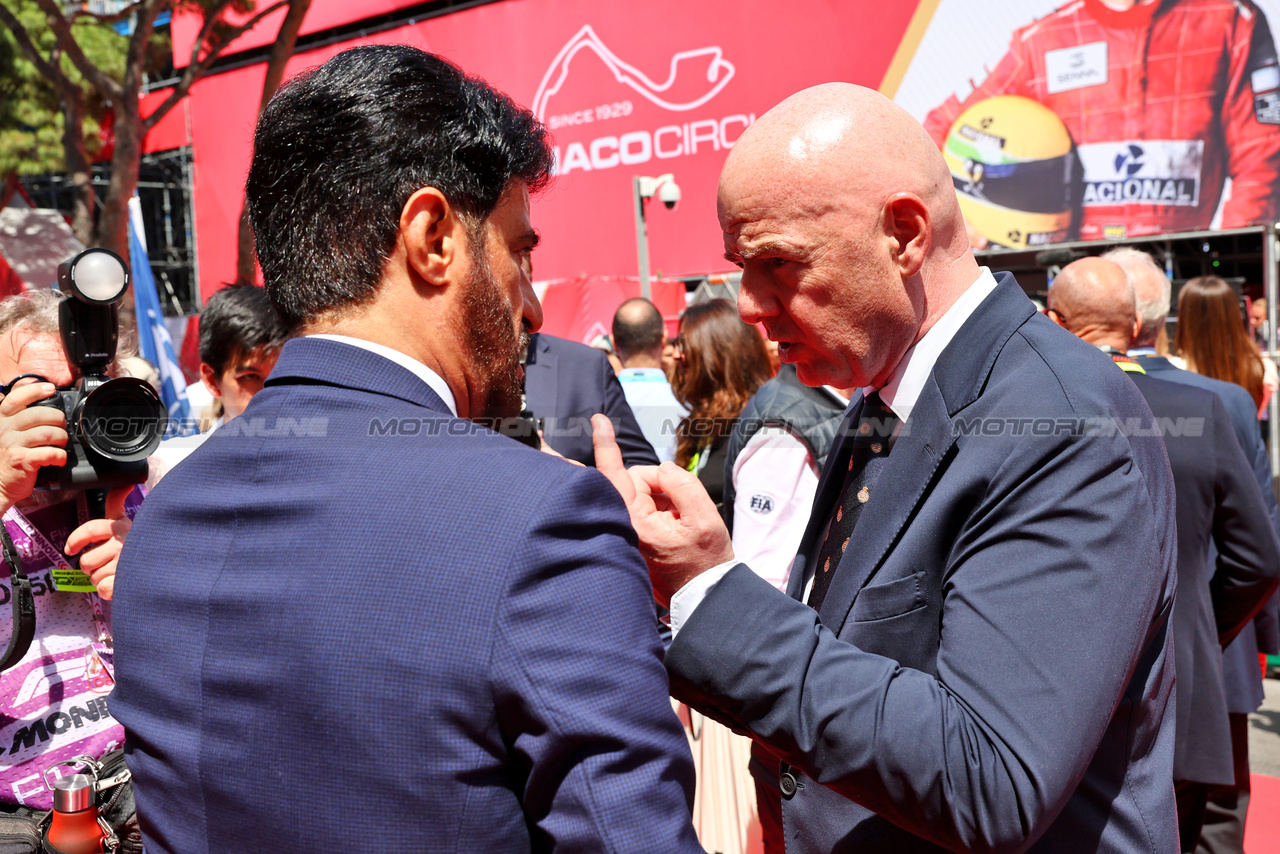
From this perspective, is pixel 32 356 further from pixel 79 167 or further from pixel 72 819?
pixel 79 167

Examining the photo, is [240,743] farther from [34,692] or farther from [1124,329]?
[1124,329]

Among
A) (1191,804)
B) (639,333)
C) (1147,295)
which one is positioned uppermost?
(1147,295)

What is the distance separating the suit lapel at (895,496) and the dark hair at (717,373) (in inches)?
108

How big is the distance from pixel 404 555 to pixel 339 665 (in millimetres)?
129

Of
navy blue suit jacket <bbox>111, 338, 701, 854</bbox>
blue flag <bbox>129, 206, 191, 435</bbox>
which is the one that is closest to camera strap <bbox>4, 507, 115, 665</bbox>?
navy blue suit jacket <bbox>111, 338, 701, 854</bbox>

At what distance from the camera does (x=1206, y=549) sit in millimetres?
3168

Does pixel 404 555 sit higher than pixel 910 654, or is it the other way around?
pixel 404 555

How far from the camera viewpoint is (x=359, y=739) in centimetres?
100

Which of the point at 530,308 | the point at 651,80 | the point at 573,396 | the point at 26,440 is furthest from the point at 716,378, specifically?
the point at 651,80

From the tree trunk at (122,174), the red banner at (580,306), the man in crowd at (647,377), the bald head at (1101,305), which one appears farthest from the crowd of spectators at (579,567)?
the red banner at (580,306)

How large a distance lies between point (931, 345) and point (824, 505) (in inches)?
15.1

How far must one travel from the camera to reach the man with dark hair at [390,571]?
3.22ft

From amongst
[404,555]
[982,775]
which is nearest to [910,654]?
[982,775]

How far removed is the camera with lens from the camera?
6.64ft
